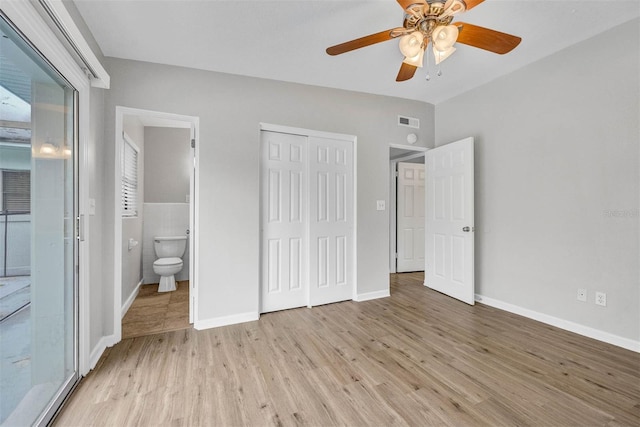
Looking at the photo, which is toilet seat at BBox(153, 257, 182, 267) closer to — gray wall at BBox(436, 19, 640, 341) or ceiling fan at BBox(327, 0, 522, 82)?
ceiling fan at BBox(327, 0, 522, 82)

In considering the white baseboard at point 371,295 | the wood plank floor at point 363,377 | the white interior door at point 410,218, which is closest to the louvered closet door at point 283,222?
the wood plank floor at point 363,377

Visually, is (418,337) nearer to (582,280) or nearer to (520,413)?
(520,413)

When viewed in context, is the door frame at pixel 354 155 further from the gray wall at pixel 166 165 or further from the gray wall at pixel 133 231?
the gray wall at pixel 166 165

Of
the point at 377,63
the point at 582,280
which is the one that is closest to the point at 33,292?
the point at 377,63

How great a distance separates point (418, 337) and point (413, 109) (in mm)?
2848

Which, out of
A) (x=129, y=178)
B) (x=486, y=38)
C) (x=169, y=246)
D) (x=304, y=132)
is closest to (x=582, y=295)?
(x=486, y=38)

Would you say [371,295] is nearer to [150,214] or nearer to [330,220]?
[330,220]

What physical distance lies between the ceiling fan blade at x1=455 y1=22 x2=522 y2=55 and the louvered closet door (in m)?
1.80

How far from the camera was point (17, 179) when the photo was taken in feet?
4.22

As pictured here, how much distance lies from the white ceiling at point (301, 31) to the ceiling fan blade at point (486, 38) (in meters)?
0.38

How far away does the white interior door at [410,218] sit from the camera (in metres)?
4.84

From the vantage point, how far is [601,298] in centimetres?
232

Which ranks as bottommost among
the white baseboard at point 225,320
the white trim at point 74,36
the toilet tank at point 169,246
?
the white baseboard at point 225,320

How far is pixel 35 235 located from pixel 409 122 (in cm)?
376
